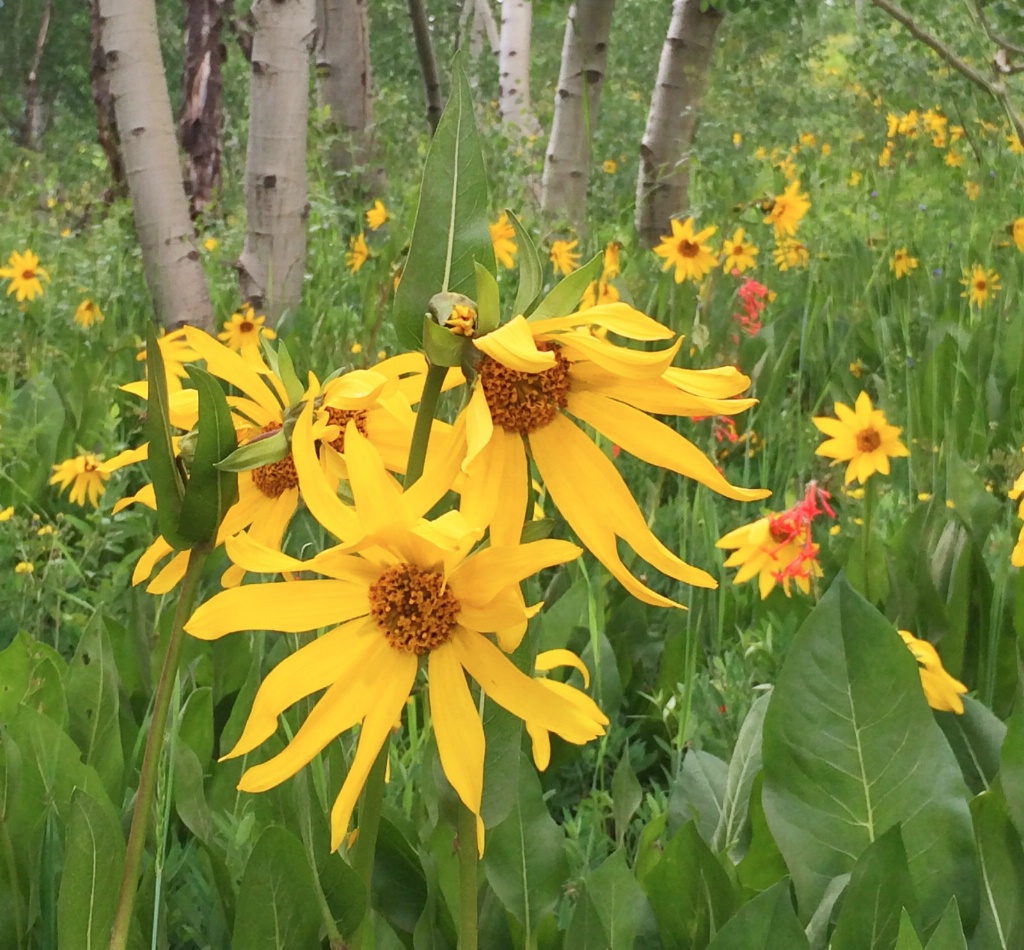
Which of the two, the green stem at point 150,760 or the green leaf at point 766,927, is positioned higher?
the green stem at point 150,760

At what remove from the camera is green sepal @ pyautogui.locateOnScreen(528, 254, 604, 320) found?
48cm

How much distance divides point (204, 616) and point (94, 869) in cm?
20

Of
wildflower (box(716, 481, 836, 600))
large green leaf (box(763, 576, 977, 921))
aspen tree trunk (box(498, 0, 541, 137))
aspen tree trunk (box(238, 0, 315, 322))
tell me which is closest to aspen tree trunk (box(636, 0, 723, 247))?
aspen tree trunk (box(238, 0, 315, 322))

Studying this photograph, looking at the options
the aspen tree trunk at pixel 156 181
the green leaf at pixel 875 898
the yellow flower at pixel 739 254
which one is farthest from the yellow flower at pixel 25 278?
the green leaf at pixel 875 898

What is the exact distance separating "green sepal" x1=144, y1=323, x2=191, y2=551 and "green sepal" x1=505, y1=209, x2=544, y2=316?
0.17 m

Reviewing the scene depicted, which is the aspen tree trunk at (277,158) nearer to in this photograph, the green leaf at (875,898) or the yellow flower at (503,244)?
the yellow flower at (503,244)

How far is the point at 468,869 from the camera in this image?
19.9 inches

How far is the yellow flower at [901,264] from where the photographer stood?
283 cm

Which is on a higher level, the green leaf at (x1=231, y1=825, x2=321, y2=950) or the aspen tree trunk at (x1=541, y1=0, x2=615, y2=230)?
the aspen tree trunk at (x1=541, y1=0, x2=615, y2=230)

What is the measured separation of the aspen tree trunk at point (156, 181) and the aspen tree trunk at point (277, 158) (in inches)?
6.5

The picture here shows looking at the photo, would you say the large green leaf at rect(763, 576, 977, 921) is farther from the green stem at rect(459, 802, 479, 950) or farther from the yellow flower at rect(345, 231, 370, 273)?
the yellow flower at rect(345, 231, 370, 273)

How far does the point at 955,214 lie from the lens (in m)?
3.52

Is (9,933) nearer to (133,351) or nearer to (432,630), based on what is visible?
(432,630)

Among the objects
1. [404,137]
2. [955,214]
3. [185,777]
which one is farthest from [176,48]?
[185,777]
